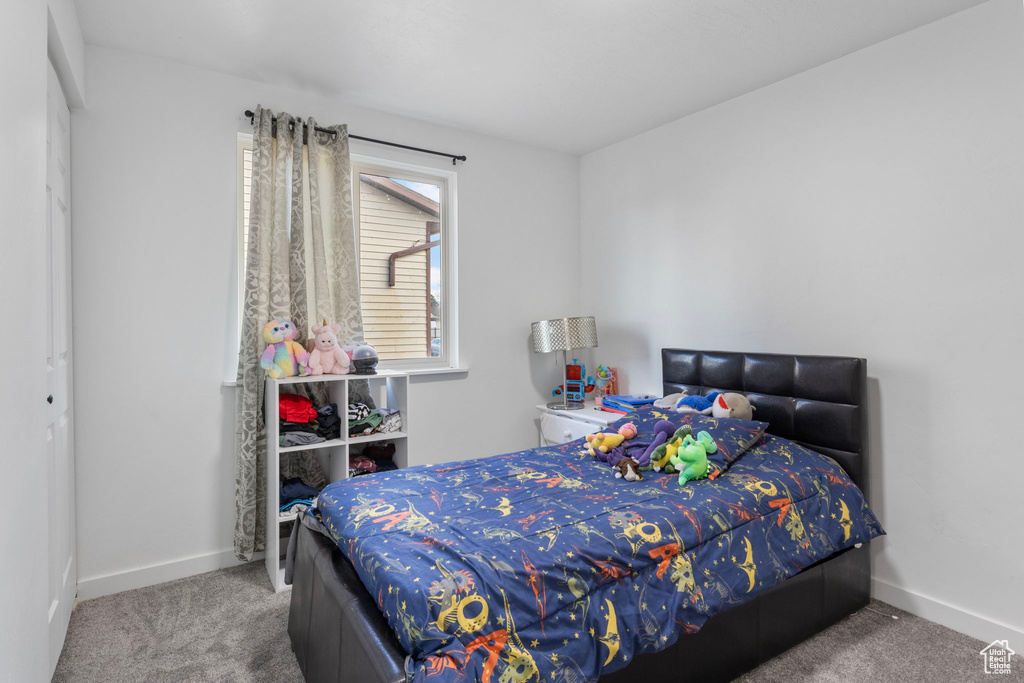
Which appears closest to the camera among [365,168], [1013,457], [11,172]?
[11,172]

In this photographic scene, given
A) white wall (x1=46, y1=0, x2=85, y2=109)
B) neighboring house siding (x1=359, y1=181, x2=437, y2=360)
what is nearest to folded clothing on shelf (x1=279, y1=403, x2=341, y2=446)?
neighboring house siding (x1=359, y1=181, x2=437, y2=360)

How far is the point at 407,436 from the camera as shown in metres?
2.99

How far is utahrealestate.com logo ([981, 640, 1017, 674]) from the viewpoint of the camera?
200 centimetres

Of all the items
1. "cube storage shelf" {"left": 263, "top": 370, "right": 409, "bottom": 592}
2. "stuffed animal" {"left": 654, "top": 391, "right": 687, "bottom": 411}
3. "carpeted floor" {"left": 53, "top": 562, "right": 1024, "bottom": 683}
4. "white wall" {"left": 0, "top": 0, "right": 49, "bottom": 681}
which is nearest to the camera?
"white wall" {"left": 0, "top": 0, "right": 49, "bottom": 681}

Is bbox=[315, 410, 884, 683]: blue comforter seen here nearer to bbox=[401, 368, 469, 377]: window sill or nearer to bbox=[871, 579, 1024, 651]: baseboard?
bbox=[871, 579, 1024, 651]: baseboard

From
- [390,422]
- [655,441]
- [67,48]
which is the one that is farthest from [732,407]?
[67,48]

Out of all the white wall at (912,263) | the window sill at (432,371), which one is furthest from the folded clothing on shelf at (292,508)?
the white wall at (912,263)

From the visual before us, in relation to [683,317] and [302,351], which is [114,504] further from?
[683,317]

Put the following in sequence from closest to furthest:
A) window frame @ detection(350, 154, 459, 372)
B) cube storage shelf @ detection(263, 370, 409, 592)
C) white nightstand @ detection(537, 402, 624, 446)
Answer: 1. cube storage shelf @ detection(263, 370, 409, 592)
2. white nightstand @ detection(537, 402, 624, 446)
3. window frame @ detection(350, 154, 459, 372)

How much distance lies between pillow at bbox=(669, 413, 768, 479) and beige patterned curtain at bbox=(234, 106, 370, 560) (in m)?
1.80

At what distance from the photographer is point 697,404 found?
279 centimetres

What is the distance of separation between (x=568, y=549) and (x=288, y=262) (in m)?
2.14

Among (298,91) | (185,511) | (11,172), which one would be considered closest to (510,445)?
(185,511)

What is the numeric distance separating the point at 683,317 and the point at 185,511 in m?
2.96
